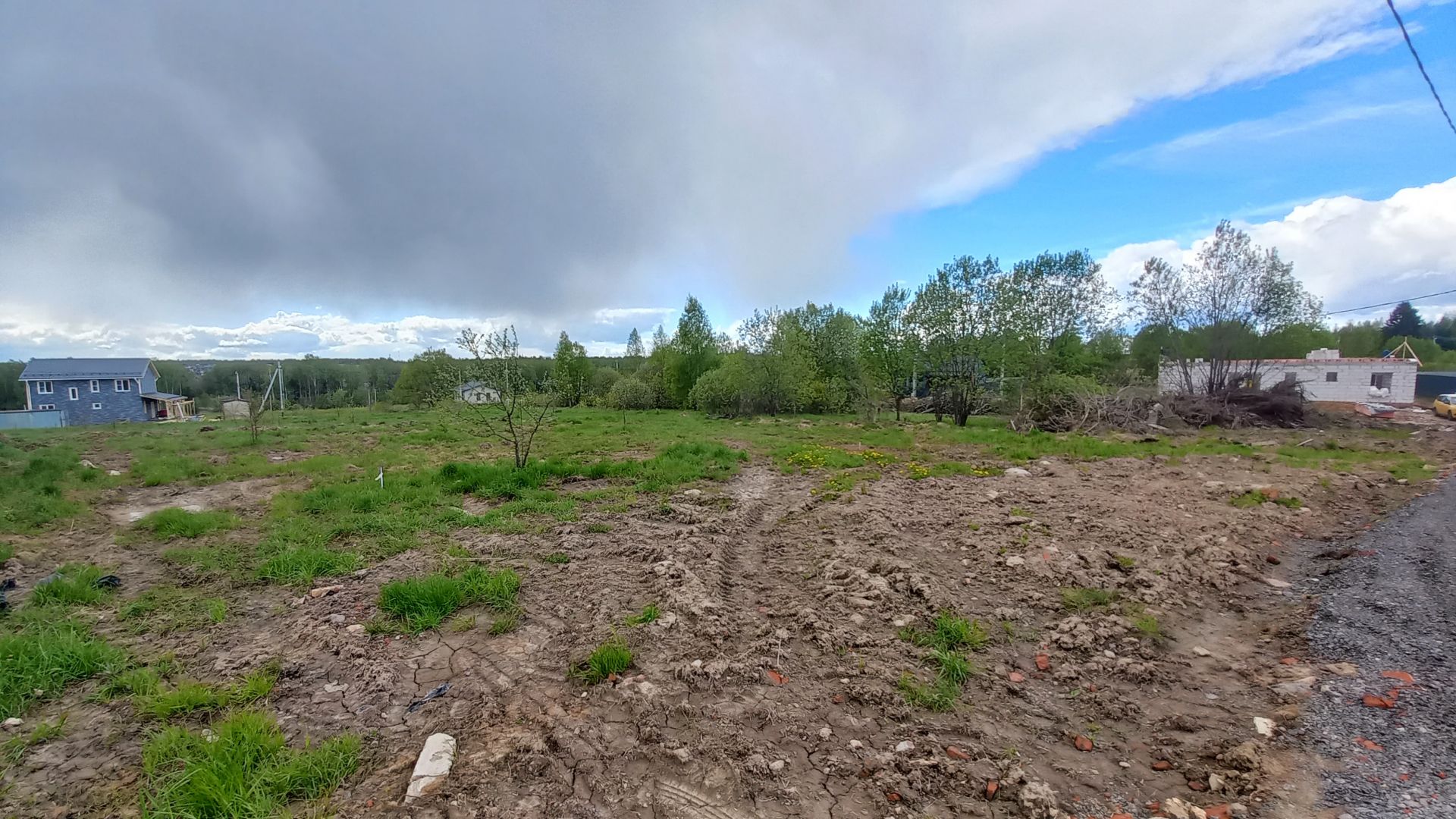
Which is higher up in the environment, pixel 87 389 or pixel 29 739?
pixel 87 389

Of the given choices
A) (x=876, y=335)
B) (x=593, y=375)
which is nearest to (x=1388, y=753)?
(x=876, y=335)

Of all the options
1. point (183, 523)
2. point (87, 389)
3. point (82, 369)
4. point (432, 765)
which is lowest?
point (432, 765)

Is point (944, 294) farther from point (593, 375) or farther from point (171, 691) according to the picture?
point (593, 375)

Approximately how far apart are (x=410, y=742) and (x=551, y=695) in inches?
34.6

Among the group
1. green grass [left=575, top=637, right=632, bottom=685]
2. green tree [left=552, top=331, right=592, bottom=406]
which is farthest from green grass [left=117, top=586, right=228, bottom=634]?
green tree [left=552, top=331, right=592, bottom=406]

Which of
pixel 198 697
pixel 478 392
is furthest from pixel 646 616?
pixel 478 392

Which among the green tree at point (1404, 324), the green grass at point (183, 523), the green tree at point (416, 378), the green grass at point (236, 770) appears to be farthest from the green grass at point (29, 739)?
the green tree at point (1404, 324)

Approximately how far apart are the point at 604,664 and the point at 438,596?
225cm

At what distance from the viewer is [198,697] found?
3.65 metres

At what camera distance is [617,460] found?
547 inches

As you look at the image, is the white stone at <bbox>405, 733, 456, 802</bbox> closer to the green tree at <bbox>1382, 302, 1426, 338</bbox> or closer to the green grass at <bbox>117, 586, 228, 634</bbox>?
the green grass at <bbox>117, 586, 228, 634</bbox>

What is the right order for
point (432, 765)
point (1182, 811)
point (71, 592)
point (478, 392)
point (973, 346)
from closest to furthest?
point (1182, 811) → point (432, 765) → point (71, 592) → point (478, 392) → point (973, 346)

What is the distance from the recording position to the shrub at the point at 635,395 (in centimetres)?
4419

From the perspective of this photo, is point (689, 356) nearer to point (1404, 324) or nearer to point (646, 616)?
point (646, 616)
